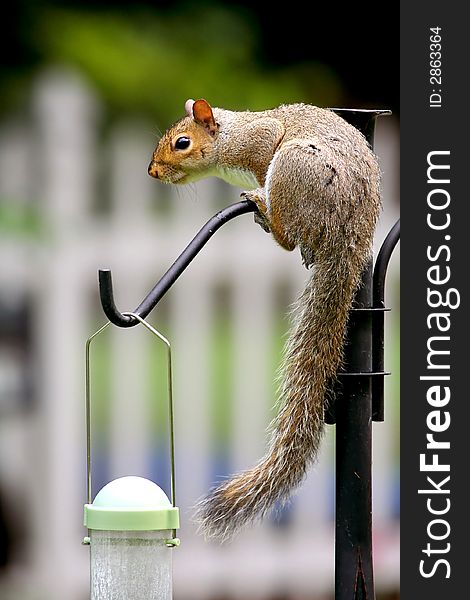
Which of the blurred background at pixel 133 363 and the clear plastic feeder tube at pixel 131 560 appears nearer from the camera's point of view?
the clear plastic feeder tube at pixel 131 560

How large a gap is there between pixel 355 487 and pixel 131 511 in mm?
267

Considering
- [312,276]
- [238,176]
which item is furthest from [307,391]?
[238,176]

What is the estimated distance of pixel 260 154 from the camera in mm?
1718

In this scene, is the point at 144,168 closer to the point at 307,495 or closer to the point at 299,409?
the point at 307,495

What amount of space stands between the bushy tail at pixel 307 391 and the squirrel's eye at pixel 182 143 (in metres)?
0.31

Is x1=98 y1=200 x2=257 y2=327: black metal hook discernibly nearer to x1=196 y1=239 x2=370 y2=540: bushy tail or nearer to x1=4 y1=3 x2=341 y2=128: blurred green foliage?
x1=196 y1=239 x2=370 y2=540: bushy tail

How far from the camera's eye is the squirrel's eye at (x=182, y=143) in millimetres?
1766

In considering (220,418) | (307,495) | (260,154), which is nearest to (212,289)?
(220,418)

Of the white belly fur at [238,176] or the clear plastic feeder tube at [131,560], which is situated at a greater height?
the white belly fur at [238,176]

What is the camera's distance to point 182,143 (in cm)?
177

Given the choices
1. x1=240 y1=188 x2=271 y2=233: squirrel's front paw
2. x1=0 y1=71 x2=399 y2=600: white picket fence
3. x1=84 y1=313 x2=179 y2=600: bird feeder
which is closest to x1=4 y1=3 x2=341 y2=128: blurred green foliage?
x1=0 y1=71 x2=399 y2=600: white picket fence

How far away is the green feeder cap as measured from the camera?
53.8 inches

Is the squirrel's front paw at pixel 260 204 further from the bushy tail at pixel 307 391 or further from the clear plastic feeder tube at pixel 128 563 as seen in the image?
the clear plastic feeder tube at pixel 128 563

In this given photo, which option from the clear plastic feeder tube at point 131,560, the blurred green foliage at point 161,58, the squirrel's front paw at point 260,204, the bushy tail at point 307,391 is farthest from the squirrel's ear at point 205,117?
the blurred green foliage at point 161,58
